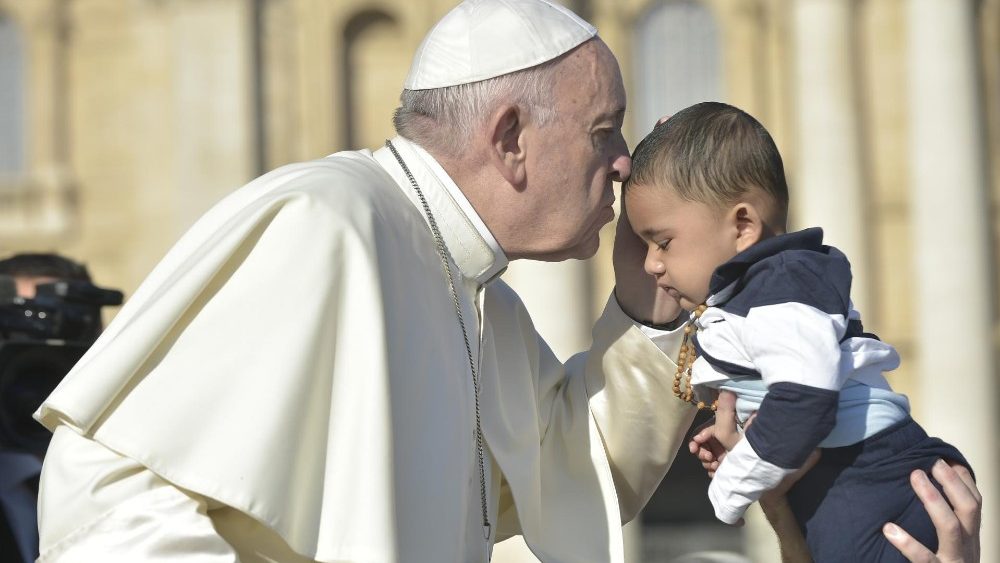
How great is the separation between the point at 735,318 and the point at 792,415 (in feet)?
0.84

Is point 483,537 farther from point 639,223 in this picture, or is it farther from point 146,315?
point 146,315

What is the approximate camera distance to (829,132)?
46.4 ft

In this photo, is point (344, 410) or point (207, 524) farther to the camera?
point (344, 410)

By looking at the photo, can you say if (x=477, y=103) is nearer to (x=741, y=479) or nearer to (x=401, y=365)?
(x=401, y=365)

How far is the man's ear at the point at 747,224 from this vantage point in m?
3.23

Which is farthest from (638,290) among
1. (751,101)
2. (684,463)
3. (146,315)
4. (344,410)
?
(684,463)

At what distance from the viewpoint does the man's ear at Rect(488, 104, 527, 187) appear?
3.23 metres

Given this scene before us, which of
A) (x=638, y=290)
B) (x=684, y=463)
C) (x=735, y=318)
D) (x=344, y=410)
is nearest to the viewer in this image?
(x=344, y=410)

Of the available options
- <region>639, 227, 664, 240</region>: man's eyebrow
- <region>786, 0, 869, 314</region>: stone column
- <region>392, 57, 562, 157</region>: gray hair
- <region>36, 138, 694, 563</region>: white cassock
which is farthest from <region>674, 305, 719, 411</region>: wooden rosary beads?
<region>786, 0, 869, 314</region>: stone column

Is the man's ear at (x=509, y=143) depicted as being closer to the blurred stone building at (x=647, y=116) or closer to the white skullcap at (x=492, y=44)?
the white skullcap at (x=492, y=44)

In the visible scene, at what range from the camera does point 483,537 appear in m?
3.31

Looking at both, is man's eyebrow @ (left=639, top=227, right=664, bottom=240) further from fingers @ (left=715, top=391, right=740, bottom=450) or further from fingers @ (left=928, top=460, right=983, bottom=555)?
fingers @ (left=928, top=460, right=983, bottom=555)

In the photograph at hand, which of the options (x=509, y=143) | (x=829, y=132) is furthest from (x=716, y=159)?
(x=829, y=132)

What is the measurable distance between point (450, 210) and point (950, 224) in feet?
35.7
